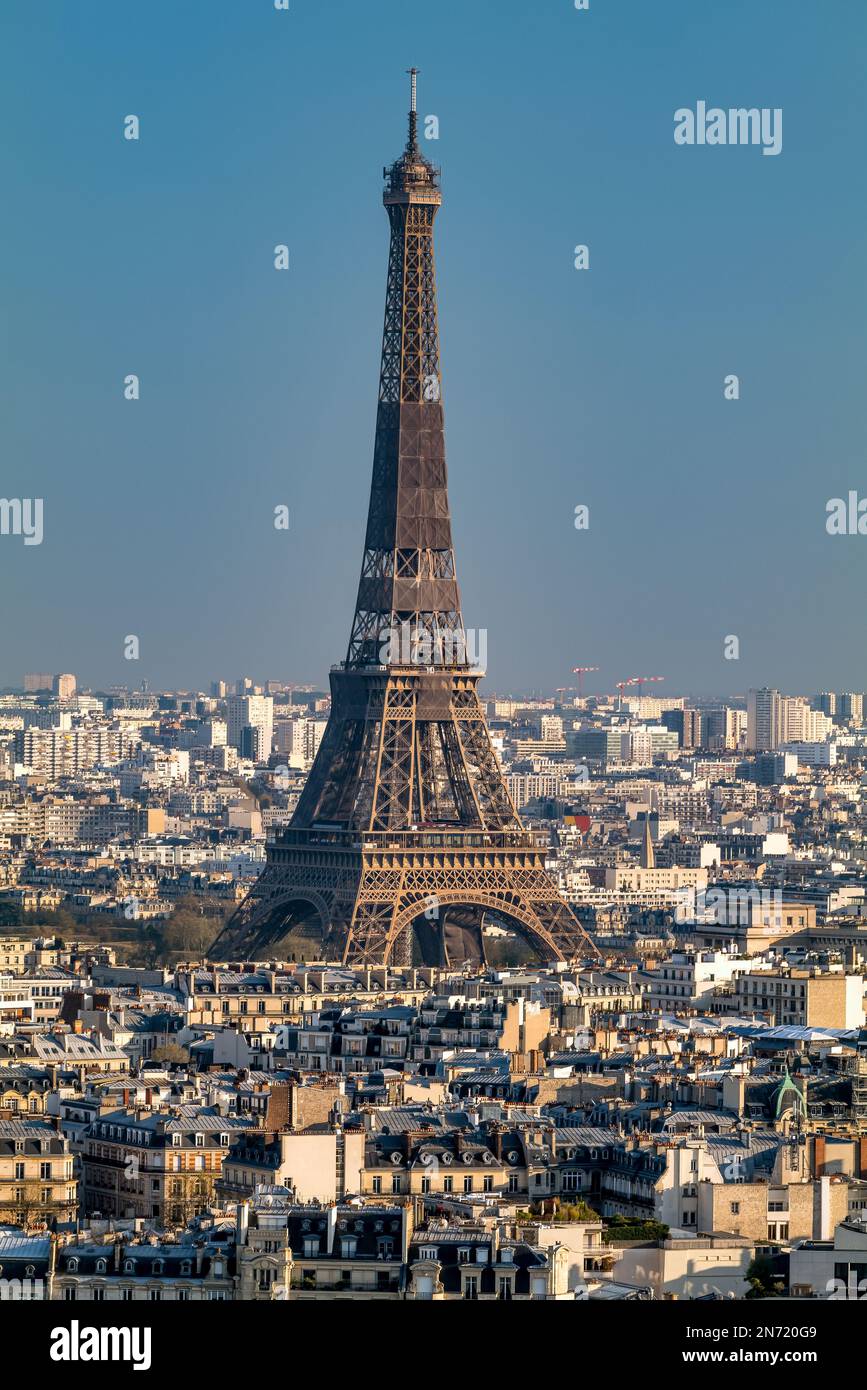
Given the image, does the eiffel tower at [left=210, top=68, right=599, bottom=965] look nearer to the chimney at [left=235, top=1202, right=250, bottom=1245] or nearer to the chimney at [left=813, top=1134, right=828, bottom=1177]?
the chimney at [left=813, top=1134, right=828, bottom=1177]

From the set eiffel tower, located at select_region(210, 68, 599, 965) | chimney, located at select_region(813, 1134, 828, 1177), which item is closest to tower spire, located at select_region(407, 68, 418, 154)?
eiffel tower, located at select_region(210, 68, 599, 965)

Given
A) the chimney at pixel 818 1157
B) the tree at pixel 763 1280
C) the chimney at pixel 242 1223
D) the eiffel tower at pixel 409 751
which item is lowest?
the tree at pixel 763 1280

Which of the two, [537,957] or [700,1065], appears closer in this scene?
[700,1065]

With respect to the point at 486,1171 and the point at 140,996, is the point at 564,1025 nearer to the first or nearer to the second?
the point at 140,996

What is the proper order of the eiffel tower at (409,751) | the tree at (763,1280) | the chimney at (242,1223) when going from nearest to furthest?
the tree at (763,1280), the chimney at (242,1223), the eiffel tower at (409,751)

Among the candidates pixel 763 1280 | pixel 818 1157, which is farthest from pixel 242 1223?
pixel 818 1157

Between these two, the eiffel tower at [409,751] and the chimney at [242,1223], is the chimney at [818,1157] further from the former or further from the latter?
the eiffel tower at [409,751]

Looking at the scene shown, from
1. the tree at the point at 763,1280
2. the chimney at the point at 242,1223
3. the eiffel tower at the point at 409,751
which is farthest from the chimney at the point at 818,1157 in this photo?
the eiffel tower at the point at 409,751

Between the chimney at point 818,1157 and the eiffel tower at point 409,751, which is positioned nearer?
the chimney at point 818,1157
